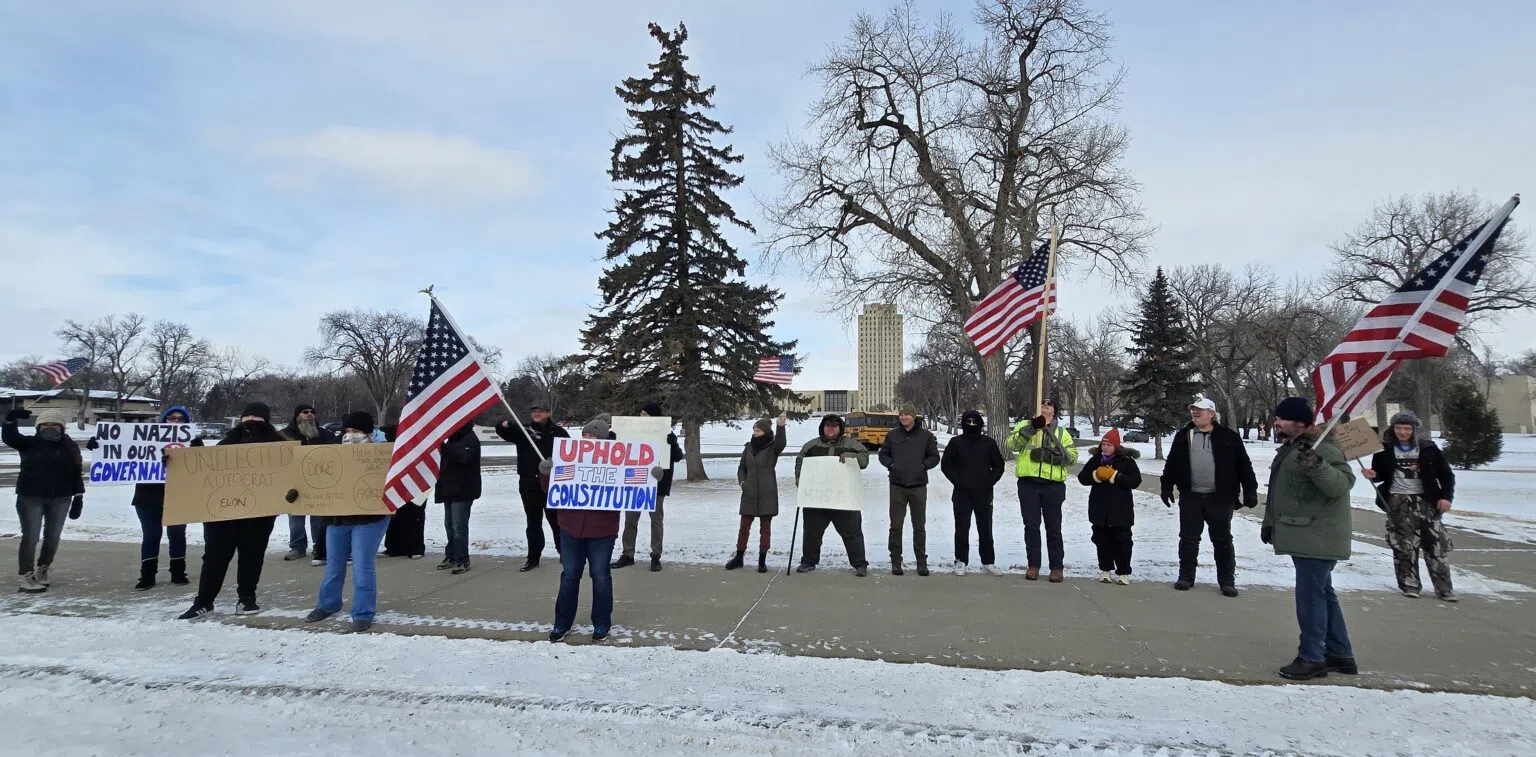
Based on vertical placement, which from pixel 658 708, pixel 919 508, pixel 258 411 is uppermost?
pixel 258 411

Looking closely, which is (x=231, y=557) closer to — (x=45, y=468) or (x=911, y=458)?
(x=45, y=468)

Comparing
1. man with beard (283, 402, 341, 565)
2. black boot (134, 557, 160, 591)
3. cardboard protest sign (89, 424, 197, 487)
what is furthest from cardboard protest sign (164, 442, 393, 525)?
man with beard (283, 402, 341, 565)

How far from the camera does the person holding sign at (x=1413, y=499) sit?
7.01 meters

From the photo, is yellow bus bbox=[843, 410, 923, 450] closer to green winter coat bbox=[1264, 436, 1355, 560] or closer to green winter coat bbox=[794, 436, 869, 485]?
green winter coat bbox=[794, 436, 869, 485]

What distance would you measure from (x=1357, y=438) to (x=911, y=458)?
15.3 feet

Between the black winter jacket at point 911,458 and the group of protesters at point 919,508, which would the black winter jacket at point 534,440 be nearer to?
the group of protesters at point 919,508

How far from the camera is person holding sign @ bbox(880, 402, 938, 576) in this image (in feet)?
26.8

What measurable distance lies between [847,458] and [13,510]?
1607 cm

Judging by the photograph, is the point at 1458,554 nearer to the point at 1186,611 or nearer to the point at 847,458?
the point at 1186,611

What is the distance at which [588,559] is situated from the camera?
19.4 ft

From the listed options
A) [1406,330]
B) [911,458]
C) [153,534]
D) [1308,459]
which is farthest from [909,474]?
[153,534]

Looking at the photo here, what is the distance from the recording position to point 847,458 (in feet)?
26.8

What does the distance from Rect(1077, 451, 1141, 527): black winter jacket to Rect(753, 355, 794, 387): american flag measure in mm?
11892

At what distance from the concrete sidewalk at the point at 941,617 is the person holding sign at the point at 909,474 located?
1.64 feet
